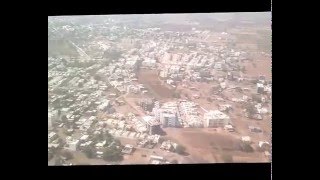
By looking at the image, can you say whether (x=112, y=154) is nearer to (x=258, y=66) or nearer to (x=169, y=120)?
(x=169, y=120)

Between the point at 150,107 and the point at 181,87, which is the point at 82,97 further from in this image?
the point at 181,87

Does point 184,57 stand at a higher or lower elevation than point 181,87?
higher

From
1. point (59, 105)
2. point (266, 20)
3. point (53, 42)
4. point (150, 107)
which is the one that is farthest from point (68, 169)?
point (266, 20)

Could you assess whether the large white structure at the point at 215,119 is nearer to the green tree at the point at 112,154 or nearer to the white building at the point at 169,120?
the white building at the point at 169,120

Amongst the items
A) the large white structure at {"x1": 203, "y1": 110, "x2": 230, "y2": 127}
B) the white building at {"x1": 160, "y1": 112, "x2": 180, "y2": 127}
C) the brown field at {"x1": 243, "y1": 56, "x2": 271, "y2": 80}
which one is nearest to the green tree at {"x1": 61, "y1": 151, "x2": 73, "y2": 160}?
the white building at {"x1": 160, "y1": 112, "x2": 180, "y2": 127}

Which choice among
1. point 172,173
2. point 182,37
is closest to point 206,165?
point 172,173

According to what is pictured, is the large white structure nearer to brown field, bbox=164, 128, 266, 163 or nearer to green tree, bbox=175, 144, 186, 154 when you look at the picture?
brown field, bbox=164, 128, 266, 163

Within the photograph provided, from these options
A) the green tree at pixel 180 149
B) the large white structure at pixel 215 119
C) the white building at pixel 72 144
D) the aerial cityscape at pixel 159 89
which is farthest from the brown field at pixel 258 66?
the white building at pixel 72 144
